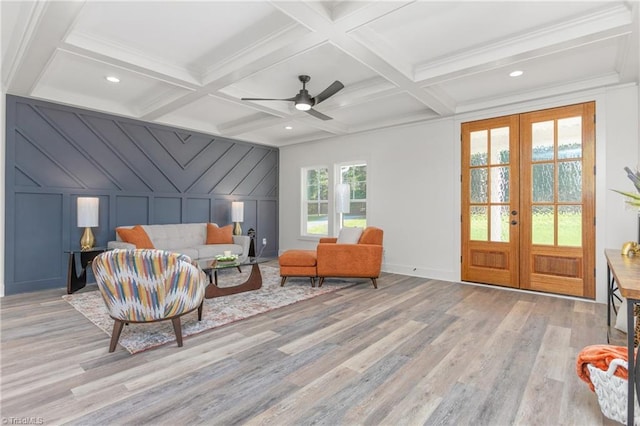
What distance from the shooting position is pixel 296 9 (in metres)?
2.45

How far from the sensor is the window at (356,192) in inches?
251

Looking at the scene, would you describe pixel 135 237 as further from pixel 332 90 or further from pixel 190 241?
pixel 332 90

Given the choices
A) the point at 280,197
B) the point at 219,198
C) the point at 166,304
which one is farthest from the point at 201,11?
the point at 280,197

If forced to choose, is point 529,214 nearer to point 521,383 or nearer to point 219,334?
point 521,383

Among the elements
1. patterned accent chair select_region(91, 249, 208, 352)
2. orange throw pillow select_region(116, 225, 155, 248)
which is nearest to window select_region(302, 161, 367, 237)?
orange throw pillow select_region(116, 225, 155, 248)

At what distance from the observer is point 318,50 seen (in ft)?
10.8

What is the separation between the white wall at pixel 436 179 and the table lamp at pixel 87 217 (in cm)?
416

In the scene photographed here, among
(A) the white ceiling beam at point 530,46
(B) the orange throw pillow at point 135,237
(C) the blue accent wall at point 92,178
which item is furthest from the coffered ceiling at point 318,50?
(B) the orange throw pillow at point 135,237

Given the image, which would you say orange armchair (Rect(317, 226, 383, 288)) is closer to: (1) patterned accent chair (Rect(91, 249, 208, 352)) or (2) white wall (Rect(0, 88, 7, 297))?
(1) patterned accent chair (Rect(91, 249, 208, 352))

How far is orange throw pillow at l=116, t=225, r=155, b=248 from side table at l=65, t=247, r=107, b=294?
1.16ft

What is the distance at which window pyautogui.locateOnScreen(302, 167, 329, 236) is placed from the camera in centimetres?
709

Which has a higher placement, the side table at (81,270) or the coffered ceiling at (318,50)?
the coffered ceiling at (318,50)

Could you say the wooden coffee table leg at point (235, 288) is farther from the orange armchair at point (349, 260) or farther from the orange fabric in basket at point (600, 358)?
the orange fabric in basket at point (600, 358)

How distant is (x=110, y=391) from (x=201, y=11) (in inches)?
114
